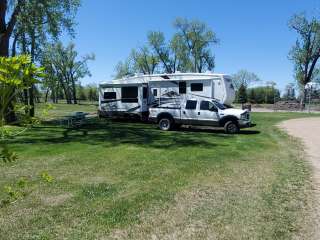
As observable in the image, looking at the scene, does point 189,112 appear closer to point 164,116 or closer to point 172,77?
point 164,116

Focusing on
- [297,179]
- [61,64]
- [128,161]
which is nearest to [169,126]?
[128,161]

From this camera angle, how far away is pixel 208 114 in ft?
54.6

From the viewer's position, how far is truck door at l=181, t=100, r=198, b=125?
1697cm

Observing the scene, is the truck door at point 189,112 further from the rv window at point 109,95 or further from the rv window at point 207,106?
the rv window at point 109,95

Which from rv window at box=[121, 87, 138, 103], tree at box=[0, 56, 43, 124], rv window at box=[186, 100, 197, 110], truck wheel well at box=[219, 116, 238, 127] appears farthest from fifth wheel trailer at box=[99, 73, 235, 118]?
tree at box=[0, 56, 43, 124]

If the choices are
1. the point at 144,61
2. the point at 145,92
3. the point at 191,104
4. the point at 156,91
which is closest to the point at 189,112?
the point at 191,104

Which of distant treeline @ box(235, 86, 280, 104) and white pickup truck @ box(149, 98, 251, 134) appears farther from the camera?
distant treeline @ box(235, 86, 280, 104)

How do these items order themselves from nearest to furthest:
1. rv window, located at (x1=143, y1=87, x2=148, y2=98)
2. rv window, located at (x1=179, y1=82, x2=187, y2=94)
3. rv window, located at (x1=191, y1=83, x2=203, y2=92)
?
rv window, located at (x1=191, y1=83, x2=203, y2=92) → rv window, located at (x1=179, y1=82, x2=187, y2=94) → rv window, located at (x1=143, y1=87, x2=148, y2=98)

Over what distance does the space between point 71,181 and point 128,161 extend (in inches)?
90.5

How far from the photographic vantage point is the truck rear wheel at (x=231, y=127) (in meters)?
16.2

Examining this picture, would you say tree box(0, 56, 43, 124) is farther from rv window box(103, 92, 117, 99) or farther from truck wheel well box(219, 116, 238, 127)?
rv window box(103, 92, 117, 99)

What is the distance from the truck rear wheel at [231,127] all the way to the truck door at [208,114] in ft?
1.73

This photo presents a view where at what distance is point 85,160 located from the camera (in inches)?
361

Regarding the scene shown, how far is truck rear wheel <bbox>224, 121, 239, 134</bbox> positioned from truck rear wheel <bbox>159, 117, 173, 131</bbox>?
2952 millimetres
